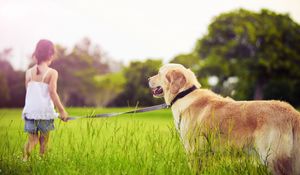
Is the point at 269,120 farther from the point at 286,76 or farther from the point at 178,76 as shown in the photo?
the point at 286,76

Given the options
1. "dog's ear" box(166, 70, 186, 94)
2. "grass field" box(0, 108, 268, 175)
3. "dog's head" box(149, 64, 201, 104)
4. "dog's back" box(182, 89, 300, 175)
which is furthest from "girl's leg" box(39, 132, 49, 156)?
"dog's back" box(182, 89, 300, 175)

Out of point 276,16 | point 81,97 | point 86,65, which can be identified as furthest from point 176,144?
point 86,65

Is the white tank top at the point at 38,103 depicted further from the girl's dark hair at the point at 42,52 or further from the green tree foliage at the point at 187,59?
the green tree foliage at the point at 187,59

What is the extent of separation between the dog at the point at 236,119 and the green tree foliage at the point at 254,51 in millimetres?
30842

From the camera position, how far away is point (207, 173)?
5.46 m

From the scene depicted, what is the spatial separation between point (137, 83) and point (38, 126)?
3812cm

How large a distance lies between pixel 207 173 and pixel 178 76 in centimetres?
147

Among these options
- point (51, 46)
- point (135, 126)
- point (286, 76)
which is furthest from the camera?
point (286, 76)

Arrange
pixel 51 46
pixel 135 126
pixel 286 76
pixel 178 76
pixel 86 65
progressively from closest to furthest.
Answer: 1. pixel 178 76
2. pixel 135 126
3. pixel 51 46
4. pixel 286 76
5. pixel 86 65

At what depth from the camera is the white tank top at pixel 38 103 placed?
270 inches

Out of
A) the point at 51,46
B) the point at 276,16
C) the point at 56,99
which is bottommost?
the point at 56,99

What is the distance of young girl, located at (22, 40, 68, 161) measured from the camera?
6840 millimetres

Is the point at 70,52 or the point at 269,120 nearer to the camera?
the point at 269,120

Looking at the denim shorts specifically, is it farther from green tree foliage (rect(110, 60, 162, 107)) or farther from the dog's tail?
green tree foliage (rect(110, 60, 162, 107))
